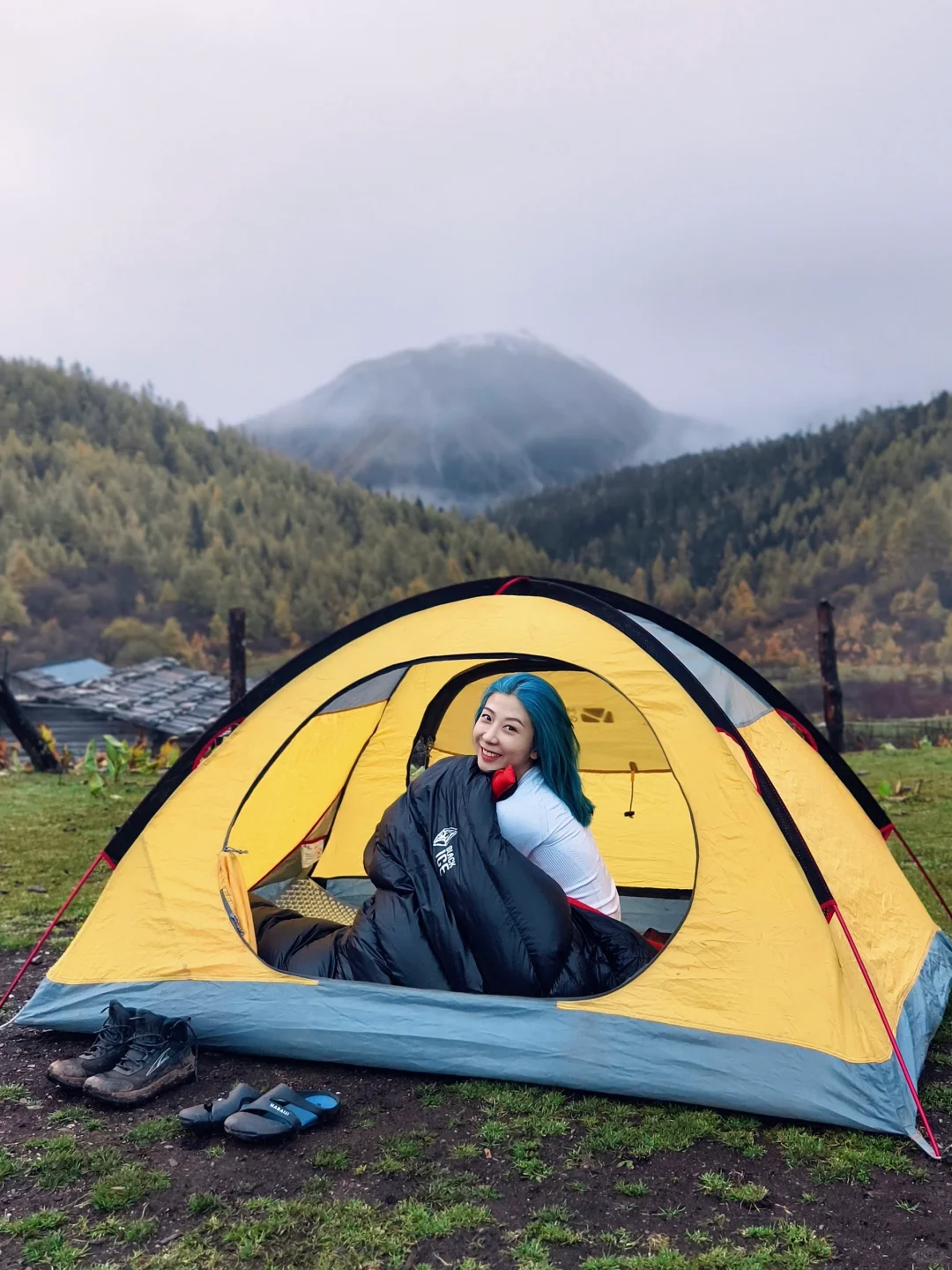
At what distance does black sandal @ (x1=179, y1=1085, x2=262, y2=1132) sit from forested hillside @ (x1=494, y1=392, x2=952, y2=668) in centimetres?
2404

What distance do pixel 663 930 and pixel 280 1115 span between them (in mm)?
2060

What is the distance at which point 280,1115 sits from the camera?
8.50 ft

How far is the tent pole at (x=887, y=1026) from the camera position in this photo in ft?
8.08

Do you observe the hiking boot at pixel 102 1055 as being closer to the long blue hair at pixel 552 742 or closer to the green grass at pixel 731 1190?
the long blue hair at pixel 552 742

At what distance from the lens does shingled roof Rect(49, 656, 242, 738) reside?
58.4 ft

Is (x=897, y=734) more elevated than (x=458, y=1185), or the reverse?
(x=458, y=1185)

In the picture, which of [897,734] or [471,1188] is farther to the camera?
[897,734]

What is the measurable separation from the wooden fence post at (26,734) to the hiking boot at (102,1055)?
7051 millimetres

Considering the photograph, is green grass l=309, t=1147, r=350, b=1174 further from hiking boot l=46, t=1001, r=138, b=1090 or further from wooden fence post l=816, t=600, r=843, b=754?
wooden fence post l=816, t=600, r=843, b=754

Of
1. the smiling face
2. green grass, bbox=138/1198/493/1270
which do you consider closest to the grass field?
green grass, bbox=138/1198/493/1270

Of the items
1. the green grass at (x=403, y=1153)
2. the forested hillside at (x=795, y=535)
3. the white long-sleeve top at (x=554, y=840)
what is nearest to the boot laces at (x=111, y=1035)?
the green grass at (x=403, y=1153)

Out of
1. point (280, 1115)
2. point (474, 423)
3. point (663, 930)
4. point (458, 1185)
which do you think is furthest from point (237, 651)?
point (474, 423)

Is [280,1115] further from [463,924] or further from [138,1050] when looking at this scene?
[463,924]

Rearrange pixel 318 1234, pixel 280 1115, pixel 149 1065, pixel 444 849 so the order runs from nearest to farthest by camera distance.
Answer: pixel 318 1234, pixel 280 1115, pixel 149 1065, pixel 444 849
